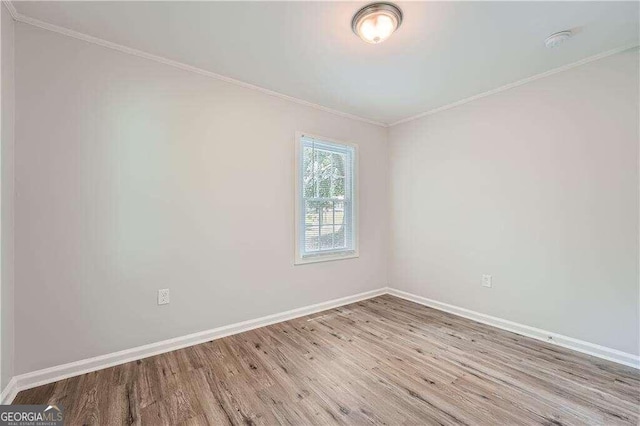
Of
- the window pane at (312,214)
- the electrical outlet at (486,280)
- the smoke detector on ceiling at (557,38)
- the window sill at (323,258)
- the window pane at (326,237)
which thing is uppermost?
the smoke detector on ceiling at (557,38)

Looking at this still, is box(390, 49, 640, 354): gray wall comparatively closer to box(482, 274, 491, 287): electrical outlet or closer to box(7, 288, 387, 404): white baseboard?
box(482, 274, 491, 287): electrical outlet

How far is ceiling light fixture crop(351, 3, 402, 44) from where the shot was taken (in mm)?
1754

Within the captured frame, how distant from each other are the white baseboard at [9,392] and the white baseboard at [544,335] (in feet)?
12.1

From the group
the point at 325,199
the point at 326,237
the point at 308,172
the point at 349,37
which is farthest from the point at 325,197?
the point at 349,37

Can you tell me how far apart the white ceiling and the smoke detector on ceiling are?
0.04m

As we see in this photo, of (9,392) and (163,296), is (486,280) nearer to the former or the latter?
(163,296)

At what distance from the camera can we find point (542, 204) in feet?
8.42

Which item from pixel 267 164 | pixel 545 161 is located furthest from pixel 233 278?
pixel 545 161

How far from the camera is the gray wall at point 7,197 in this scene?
164cm

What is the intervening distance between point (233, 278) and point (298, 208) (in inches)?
39.4

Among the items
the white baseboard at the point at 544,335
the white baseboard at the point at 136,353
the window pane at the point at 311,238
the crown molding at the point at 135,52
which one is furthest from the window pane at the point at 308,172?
the white baseboard at the point at 544,335

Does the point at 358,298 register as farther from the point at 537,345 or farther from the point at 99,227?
the point at 99,227

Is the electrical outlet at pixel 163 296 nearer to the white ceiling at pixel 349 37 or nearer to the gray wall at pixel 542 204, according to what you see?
the white ceiling at pixel 349 37

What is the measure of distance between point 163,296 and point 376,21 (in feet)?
8.63
